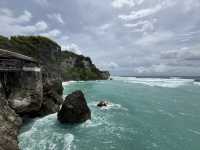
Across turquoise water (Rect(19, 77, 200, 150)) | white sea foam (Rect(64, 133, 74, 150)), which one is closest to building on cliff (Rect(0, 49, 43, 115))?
turquoise water (Rect(19, 77, 200, 150))

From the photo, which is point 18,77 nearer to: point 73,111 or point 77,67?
point 73,111

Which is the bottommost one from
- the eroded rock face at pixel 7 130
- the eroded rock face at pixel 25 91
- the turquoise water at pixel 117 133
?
the turquoise water at pixel 117 133

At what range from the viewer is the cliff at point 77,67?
4548 inches

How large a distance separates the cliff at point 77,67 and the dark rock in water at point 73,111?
84.2 m

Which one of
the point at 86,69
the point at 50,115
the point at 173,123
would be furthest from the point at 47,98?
the point at 86,69

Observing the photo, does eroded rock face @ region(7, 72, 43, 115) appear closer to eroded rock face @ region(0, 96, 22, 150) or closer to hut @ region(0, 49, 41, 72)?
hut @ region(0, 49, 41, 72)

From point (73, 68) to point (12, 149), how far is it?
4380 inches

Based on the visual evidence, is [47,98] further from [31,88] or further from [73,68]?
[73,68]

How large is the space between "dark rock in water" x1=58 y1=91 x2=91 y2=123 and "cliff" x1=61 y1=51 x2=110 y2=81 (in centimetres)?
8420

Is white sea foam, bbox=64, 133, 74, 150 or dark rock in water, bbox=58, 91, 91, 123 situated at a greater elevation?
dark rock in water, bbox=58, 91, 91, 123

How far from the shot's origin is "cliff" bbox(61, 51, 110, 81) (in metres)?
116

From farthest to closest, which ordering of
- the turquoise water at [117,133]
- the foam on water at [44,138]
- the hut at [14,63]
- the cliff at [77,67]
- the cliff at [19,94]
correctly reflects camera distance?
the cliff at [77,67] < the hut at [14,63] < the turquoise water at [117,133] < the foam on water at [44,138] < the cliff at [19,94]

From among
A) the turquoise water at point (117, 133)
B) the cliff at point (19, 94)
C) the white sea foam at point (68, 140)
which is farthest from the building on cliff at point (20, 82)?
the white sea foam at point (68, 140)

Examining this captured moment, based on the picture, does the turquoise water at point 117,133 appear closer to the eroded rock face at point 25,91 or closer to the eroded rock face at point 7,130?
the eroded rock face at point 7,130
